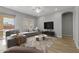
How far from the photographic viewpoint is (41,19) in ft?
6.74

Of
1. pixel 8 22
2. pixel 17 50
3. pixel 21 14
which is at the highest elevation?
pixel 21 14

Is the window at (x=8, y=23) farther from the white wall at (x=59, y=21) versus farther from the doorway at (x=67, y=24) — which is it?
the doorway at (x=67, y=24)

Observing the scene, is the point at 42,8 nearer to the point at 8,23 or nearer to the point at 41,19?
the point at 41,19

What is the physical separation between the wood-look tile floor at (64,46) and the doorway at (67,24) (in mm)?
115

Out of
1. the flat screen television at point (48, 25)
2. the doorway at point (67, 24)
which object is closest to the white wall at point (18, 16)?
the flat screen television at point (48, 25)

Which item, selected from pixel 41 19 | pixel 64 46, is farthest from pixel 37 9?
pixel 64 46

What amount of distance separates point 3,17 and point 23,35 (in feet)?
1.89

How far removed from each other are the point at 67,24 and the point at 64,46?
1.64 feet

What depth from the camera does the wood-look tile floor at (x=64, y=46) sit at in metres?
1.82

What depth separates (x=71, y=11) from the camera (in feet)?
6.16

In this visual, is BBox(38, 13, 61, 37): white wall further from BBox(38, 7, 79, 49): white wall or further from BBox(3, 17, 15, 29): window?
BBox(3, 17, 15, 29): window
